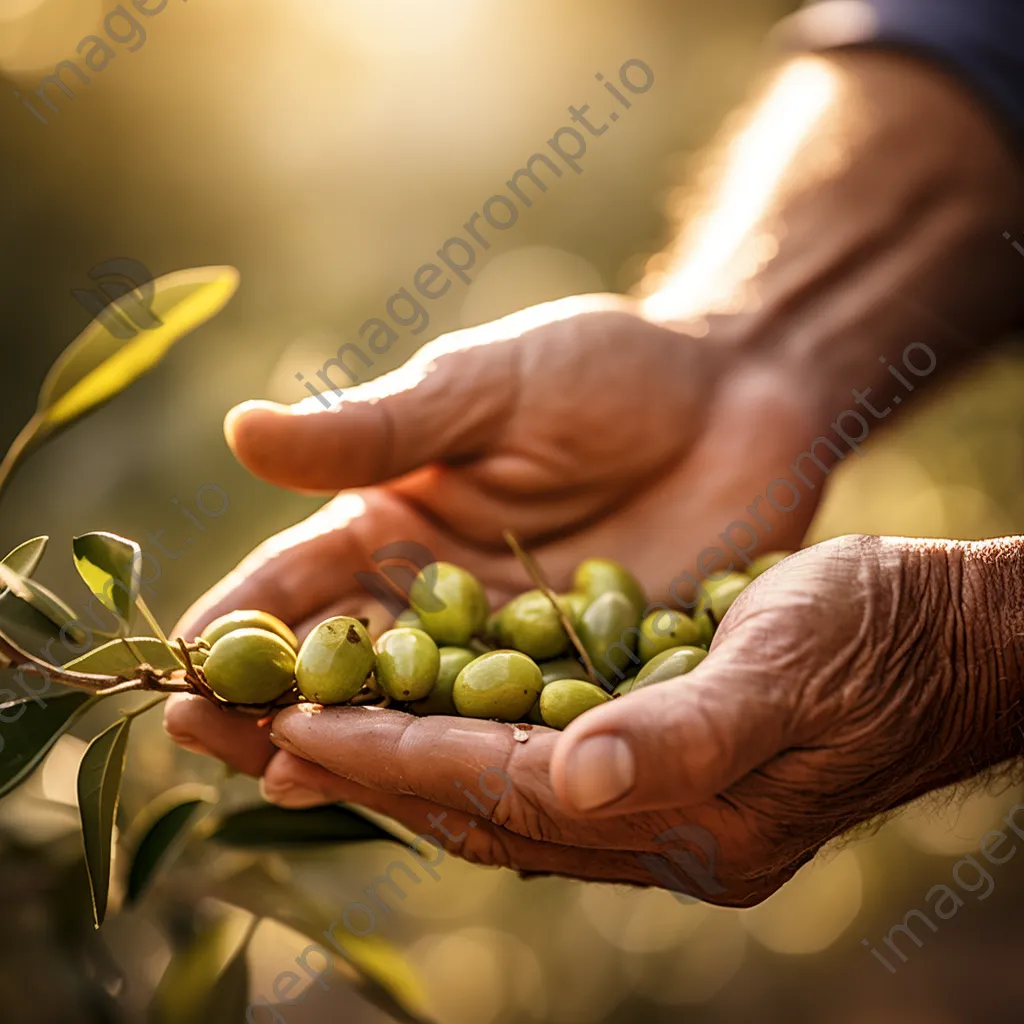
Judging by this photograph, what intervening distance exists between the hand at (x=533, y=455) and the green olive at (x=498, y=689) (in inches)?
13.4

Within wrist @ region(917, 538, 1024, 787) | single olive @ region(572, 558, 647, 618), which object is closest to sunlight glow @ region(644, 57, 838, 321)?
single olive @ region(572, 558, 647, 618)

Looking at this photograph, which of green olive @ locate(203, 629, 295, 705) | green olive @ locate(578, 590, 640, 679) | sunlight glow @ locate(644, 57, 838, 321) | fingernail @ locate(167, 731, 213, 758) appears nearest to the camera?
green olive @ locate(203, 629, 295, 705)

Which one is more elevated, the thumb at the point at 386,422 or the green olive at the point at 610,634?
the thumb at the point at 386,422

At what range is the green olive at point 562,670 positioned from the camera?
1095 mm

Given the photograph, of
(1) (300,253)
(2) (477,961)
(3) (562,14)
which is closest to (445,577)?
(1) (300,253)

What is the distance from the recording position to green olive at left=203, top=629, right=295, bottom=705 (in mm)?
949

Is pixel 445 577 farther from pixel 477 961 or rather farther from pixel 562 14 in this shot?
pixel 562 14

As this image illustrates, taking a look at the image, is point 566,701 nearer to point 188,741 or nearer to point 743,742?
point 743,742

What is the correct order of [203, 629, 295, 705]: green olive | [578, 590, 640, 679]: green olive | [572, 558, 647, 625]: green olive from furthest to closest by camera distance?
1. [572, 558, 647, 625]: green olive
2. [578, 590, 640, 679]: green olive
3. [203, 629, 295, 705]: green olive

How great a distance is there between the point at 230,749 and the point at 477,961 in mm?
1597

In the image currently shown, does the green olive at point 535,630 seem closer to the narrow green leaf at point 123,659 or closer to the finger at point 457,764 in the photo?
the finger at point 457,764

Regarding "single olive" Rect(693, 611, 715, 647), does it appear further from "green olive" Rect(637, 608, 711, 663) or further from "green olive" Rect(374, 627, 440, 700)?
"green olive" Rect(374, 627, 440, 700)

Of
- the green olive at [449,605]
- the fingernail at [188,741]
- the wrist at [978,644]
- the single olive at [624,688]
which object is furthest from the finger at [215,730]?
the wrist at [978,644]

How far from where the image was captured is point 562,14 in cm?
288
